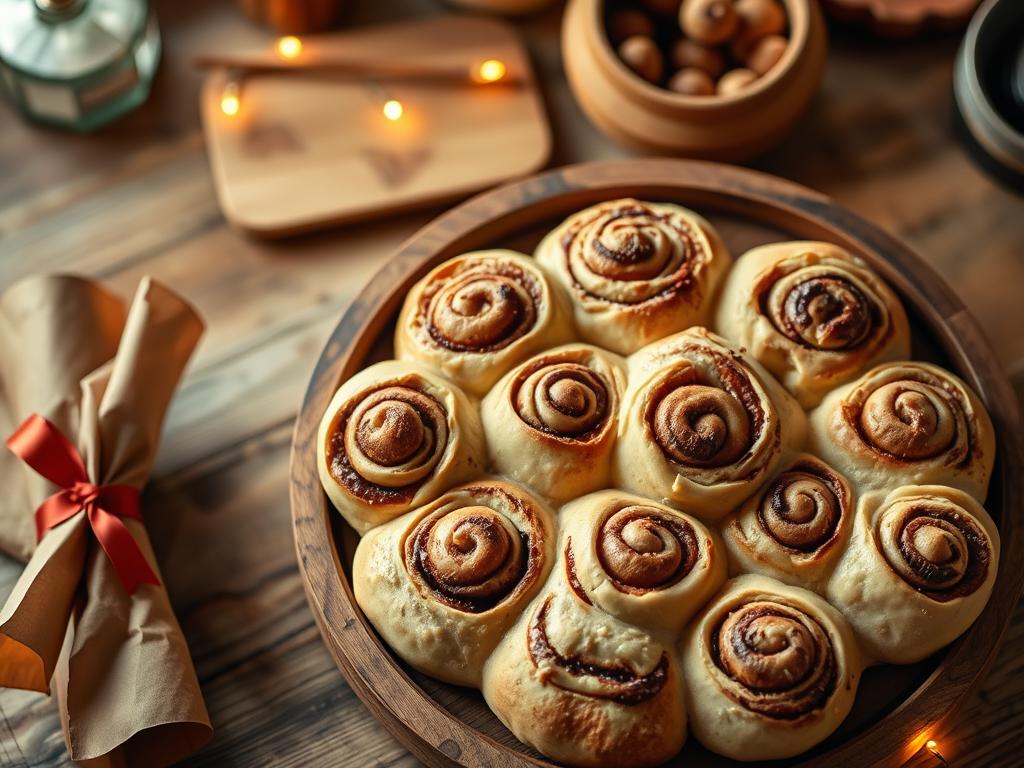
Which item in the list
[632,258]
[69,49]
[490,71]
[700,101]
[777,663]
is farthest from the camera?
[490,71]

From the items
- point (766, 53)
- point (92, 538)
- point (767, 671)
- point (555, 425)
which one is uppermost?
point (766, 53)

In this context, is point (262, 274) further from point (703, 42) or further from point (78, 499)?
point (703, 42)

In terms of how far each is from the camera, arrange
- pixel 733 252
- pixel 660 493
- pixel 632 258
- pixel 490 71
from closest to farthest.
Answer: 1. pixel 660 493
2. pixel 632 258
3. pixel 733 252
4. pixel 490 71

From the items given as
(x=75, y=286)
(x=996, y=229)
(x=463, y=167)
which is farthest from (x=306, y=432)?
(x=996, y=229)

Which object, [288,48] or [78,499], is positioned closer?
[78,499]

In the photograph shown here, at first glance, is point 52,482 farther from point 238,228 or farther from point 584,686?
point 584,686

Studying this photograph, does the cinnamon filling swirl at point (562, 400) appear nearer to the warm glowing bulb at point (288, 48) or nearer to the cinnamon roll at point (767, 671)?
the cinnamon roll at point (767, 671)

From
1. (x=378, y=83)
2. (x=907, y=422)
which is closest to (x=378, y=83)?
(x=378, y=83)
